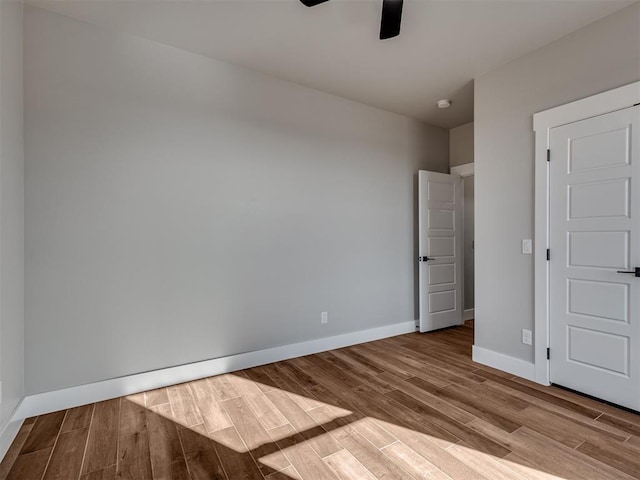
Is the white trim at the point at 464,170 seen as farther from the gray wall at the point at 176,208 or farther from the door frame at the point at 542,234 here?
the door frame at the point at 542,234

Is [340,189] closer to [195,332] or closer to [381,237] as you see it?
[381,237]

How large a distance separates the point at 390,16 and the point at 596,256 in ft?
7.33

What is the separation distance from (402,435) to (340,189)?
245 centimetres

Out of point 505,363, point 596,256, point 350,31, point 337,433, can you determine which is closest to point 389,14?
point 350,31

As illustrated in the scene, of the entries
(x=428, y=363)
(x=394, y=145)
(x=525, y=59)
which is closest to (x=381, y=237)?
(x=394, y=145)

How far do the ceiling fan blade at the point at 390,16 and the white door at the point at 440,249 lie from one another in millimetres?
2275

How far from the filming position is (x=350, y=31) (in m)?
2.48

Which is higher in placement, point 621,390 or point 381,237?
point 381,237

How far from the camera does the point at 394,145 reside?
4.10 meters

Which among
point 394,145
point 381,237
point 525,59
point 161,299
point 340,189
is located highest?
point 525,59

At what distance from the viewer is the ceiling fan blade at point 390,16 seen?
Result: 183 centimetres

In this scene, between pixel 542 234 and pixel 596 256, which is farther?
pixel 542 234

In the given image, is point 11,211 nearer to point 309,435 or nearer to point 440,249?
point 309,435

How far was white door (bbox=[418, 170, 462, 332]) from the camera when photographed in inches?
163
